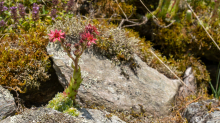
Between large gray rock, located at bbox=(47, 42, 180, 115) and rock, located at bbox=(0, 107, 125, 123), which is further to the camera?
large gray rock, located at bbox=(47, 42, 180, 115)

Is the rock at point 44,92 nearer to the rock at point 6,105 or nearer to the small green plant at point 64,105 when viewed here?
the rock at point 6,105

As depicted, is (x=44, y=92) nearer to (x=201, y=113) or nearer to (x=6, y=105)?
(x=6, y=105)

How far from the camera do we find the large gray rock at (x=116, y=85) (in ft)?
9.53

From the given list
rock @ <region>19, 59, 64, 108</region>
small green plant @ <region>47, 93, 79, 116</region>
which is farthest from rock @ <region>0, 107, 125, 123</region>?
rock @ <region>19, 59, 64, 108</region>

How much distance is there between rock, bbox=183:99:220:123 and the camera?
2.90m

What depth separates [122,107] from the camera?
3020 millimetres

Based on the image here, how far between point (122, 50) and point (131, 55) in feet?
0.67

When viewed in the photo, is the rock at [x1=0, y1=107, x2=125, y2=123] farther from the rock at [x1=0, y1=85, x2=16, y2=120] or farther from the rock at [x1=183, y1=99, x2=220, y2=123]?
the rock at [x1=183, y1=99, x2=220, y2=123]

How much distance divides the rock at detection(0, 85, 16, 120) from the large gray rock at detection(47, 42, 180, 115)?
Result: 77 cm

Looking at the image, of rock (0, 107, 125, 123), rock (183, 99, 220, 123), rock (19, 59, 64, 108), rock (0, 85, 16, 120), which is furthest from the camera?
rock (19, 59, 64, 108)

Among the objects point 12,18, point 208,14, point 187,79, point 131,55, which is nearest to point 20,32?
point 12,18

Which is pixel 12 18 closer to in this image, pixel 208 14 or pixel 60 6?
pixel 60 6

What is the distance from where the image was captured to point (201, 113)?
3049mm

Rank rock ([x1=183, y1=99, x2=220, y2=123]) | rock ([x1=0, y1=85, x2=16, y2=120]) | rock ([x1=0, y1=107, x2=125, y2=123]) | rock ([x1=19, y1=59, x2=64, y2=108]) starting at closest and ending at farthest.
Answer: rock ([x1=0, y1=107, x2=125, y2=123]), rock ([x1=0, y1=85, x2=16, y2=120]), rock ([x1=183, y1=99, x2=220, y2=123]), rock ([x1=19, y1=59, x2=64, y2=108])
